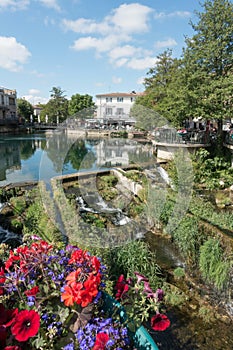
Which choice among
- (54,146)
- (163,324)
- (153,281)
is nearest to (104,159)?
(54,146)

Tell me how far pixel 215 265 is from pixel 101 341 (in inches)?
132

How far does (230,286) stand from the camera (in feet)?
13.1

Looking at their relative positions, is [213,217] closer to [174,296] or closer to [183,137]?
[174,296]

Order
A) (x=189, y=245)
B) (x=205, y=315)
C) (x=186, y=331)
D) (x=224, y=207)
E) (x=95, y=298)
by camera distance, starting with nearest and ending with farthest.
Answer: (x=95, y=298) < (x=186, y=331) < (x=205, y=315) < (x=189, y=245) < (x=224, y=207)

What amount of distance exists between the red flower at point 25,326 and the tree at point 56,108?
52.1 metres

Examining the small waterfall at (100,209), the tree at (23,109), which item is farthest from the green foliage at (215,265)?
the tree at (23,109)

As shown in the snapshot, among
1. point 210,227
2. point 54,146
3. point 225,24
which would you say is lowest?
point 210,227

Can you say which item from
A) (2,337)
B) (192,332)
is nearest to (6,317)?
(2,337)

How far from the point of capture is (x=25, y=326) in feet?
4.49

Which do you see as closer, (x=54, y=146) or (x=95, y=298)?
(x=95, y=298)

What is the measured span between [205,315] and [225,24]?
12543mm

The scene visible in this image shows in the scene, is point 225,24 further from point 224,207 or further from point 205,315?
point 205,315

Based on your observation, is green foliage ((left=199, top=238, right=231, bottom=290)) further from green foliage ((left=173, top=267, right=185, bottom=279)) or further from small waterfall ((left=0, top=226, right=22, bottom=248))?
small waterfall ((left=0, top=226, right=22, bottom=248))

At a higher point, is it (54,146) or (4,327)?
(54,146)
